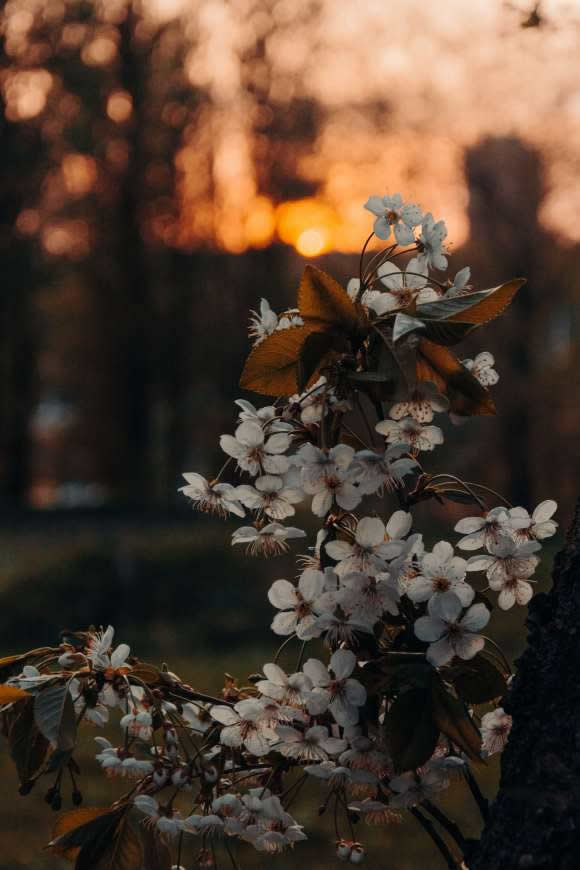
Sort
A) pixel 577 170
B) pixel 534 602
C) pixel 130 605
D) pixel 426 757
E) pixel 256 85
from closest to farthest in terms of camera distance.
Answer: pixel 426 757 → pixel 534 602 → pixel 130 605 → pixel 577 170 → pixel 256 85

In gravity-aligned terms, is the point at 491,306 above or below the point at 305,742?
above

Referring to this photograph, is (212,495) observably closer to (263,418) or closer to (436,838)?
(263,418)

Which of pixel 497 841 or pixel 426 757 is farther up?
pixel 426 757

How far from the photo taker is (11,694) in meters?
1.06

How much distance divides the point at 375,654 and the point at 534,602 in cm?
18

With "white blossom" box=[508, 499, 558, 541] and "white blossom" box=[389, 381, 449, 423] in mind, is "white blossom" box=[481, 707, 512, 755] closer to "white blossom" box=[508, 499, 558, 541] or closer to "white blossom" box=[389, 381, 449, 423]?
"white blossom" box=[508, 499, 558, 541]

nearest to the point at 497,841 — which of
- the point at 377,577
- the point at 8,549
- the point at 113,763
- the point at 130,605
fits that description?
the point at 377,577

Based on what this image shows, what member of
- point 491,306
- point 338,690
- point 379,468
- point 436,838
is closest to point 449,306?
point 491,306

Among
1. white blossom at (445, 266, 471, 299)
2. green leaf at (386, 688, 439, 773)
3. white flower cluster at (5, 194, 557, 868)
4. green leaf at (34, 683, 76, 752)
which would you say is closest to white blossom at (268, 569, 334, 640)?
white flower cluster at (5, 194, 557, 868)

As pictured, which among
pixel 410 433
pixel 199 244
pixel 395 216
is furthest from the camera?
pixel 199 244

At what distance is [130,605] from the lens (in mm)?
8891

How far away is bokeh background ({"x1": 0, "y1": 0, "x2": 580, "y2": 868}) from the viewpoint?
9.09m

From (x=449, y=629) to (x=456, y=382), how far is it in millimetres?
235

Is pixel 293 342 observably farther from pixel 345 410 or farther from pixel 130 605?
pixel 130 605
